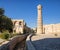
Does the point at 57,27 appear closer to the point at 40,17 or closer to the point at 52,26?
the point at 52,26

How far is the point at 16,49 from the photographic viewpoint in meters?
18.9

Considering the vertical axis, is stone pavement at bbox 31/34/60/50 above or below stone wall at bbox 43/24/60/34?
below

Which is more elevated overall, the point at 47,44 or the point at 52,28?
the point at 52,28

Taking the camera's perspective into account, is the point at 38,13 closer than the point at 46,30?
Yes

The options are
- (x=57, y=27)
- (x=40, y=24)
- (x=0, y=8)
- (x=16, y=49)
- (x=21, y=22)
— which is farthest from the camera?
(x=21, y=22)

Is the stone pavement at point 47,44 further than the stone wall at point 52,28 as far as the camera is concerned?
No

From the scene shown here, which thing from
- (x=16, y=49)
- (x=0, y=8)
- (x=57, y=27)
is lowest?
(x=16, y=49)

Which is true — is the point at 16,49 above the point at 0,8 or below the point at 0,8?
below

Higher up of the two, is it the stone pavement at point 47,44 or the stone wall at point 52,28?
the stone wall at point 52,28

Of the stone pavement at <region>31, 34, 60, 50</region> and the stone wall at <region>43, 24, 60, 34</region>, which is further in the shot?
the stone wall at <region>43, 24, 60, 34</region>

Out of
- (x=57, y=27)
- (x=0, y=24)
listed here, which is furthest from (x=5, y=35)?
(x=57, y=27)

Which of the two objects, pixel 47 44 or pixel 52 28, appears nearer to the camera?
pixel 47 44

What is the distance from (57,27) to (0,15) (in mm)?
19314

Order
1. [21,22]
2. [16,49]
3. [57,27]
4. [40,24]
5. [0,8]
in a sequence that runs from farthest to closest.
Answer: [21,22] → [57,27] → [40,24] → [0,8] → [16,49]
